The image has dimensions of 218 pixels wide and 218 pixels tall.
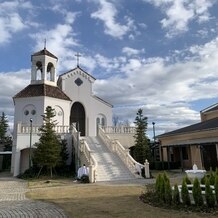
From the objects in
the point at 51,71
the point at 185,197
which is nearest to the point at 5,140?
the point at 51,71

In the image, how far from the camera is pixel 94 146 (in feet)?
85.1

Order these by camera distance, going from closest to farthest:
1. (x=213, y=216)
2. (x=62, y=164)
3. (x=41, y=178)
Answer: (x=213, y=216) → (x=41, y=178) → (x=62, y=164)

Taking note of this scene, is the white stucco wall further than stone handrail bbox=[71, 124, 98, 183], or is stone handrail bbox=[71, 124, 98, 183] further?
the white stucco wall

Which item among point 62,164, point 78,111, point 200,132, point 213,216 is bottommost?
point 213,216

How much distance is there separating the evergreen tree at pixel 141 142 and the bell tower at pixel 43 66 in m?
12.2

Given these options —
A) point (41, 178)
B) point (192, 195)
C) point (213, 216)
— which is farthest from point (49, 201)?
point (41, 178)

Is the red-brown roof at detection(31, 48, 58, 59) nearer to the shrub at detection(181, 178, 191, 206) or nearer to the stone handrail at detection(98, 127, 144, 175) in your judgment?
the stone handrail at detection(98, 127, 144, 175)

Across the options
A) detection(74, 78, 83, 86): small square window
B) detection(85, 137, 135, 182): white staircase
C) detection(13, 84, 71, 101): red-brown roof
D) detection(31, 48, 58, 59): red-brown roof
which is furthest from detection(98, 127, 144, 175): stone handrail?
detection(31, 48, 58, 59): red-brown roof

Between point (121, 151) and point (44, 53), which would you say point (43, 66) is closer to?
point (44, 53)

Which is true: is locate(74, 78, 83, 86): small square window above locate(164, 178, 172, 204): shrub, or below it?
above

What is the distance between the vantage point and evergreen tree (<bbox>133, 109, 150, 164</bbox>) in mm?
26391

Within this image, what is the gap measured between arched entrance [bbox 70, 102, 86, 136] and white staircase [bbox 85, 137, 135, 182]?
7.52 metres

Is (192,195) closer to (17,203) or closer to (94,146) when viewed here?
(17,203)

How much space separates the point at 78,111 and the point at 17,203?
77.8 ft
